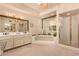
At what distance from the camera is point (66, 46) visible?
508cm

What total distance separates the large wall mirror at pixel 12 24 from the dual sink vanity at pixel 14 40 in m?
0.81

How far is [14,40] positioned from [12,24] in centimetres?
143

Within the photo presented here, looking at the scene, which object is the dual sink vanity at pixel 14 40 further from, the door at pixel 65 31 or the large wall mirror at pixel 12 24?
the door at pixel 65 31

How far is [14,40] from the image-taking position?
468cm

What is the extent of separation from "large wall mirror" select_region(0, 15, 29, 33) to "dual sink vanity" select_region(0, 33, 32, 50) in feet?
2.64

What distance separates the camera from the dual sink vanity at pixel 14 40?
13.5ft

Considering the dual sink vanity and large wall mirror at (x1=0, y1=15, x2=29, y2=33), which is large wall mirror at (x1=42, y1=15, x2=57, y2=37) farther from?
the dual sink vanity

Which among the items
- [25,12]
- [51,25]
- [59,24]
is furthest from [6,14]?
[51,25]

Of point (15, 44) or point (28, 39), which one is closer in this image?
point (15, 44)

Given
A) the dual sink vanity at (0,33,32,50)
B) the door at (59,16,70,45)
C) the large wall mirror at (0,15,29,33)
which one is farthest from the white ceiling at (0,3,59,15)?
the dual sink vanity at (0,33,32,50)

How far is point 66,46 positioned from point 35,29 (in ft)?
12.8

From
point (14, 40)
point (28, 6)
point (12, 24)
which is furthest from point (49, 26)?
point (14, 40)

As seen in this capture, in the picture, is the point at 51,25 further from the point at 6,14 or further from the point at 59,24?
the point at 6,14

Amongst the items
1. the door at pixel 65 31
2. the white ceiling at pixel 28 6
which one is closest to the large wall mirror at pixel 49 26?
the white ceiling at pixel 28 6
